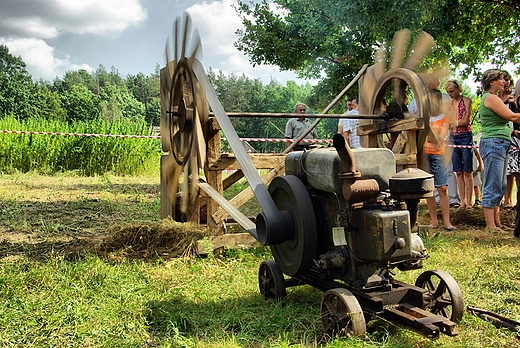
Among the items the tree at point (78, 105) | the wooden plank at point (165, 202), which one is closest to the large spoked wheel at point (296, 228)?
the wooden plank at point (165, 202)

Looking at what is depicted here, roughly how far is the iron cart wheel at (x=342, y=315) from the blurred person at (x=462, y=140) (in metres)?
4.70

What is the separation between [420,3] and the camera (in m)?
8.05

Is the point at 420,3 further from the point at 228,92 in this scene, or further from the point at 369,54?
the point at 228,92

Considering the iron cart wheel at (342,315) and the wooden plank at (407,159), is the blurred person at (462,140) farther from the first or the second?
the iron cart wheel at (342,315)

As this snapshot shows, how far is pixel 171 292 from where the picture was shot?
3637 mm

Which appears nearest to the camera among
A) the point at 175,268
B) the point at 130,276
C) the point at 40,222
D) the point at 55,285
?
the point at 55,285

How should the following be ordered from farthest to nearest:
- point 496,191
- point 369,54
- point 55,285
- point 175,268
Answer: point 369,54 → point 496,191 → point 175,268 → point 55,285

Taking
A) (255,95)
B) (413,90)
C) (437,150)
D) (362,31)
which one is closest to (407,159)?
(413,90)

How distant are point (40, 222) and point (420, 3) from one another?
A: 6.81 metres

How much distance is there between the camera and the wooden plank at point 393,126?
4.55 metres

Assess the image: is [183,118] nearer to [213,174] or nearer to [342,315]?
[213,174]

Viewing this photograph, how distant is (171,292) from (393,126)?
275 cm

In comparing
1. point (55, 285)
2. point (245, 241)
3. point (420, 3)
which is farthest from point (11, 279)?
point (420, 3)

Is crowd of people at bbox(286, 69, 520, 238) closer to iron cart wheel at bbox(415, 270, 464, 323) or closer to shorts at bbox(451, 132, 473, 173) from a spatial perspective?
shorts at bbox(451, 132, 473, 173)
